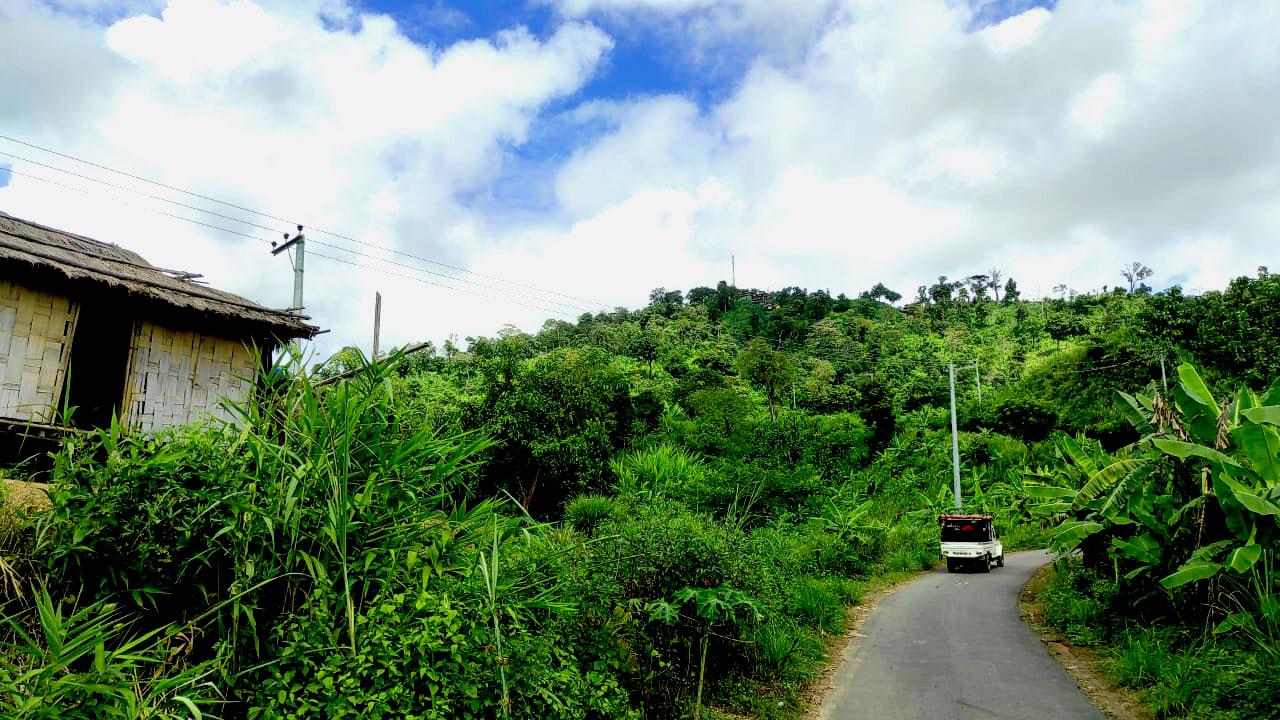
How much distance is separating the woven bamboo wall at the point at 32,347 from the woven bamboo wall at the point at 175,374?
79cm

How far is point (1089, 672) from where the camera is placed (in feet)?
30.0

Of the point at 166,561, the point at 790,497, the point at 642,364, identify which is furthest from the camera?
the point at 642,364

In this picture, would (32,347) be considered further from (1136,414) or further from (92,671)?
(1136,414)

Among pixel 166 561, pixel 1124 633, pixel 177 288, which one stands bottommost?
pixel 1124 633

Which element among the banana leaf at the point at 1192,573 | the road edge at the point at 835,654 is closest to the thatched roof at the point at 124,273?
the road edge at the point at 835,654

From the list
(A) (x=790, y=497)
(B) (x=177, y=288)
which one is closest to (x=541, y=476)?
(A) (x=790, y=497)

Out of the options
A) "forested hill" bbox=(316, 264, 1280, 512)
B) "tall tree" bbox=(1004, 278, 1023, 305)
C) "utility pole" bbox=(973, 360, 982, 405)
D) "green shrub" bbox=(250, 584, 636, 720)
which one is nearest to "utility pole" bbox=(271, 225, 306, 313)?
"forested hill" bbox=(316, 264, 1280, 512)

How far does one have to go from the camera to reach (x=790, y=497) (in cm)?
1789

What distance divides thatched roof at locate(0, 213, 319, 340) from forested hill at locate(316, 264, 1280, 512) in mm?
2853

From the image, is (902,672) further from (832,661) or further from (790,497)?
(790,497)

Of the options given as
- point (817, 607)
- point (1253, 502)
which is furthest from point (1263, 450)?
point (817, 607)

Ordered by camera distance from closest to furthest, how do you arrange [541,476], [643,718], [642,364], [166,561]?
[166,561] < [643,718] < [541,476] < [642,364]

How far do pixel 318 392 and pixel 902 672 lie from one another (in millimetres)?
7890

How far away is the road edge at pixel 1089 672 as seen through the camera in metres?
7.60
